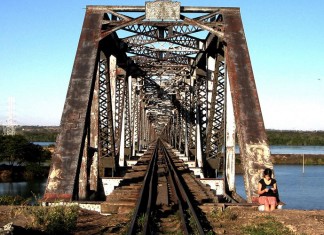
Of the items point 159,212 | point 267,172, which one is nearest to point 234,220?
point 267,172

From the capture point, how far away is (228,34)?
12133mm

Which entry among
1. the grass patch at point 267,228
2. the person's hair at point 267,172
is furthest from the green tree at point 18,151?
the grass patch at point 267,228

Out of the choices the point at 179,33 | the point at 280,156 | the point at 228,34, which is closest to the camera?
the point at 228,34

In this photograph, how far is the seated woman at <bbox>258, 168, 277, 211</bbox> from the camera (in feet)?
30.0

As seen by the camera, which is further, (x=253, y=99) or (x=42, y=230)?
(x=253, y=99)

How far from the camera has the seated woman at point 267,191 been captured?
916 cm

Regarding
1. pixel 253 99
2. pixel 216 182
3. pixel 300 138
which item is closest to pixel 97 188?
pixel 216 182

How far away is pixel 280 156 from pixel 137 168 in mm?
84217

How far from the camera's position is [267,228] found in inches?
294

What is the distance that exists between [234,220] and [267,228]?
3.29 feet

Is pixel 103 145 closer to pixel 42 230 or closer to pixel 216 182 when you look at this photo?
pixel 216 182

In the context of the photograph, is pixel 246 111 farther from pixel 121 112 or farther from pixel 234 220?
pixel 121 112

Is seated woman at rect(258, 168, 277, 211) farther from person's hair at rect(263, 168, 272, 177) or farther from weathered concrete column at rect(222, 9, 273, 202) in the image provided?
weathered concrete column at rect(222, 9, 273, 202)

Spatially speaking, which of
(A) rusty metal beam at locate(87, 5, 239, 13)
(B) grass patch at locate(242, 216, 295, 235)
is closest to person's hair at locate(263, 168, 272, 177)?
(B) grass patch at locate(242, 216, 295, 235)
